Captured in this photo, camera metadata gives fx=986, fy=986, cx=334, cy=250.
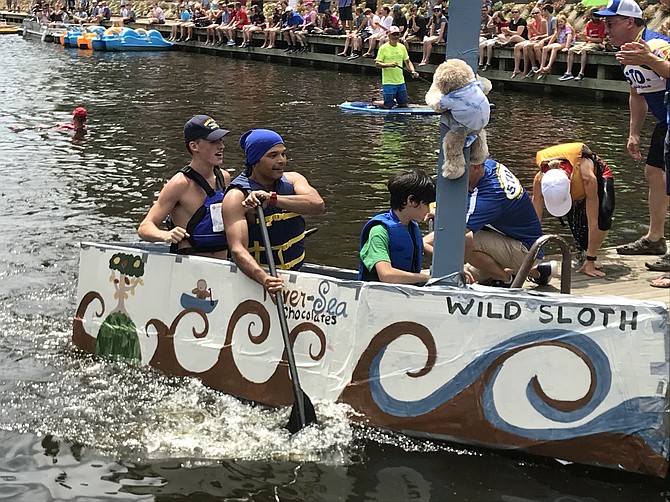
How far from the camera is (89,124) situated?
1897 centimetres

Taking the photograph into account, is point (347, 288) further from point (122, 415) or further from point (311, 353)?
point (122, 415)

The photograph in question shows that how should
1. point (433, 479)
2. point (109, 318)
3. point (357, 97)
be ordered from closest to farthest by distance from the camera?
point (433, 479) < point (109, 318) < point (357, 97)

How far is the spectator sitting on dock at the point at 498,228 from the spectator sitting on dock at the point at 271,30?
1182 inches

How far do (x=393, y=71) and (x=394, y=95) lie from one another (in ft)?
1.86

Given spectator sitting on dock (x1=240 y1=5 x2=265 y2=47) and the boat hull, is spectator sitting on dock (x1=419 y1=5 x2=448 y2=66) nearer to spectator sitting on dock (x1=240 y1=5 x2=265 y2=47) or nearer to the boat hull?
spectator sitting on dock (x1=240 y1=5 x2=265 y2=47)

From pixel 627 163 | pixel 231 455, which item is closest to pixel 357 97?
pixel 627 163

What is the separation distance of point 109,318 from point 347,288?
6.43 feet

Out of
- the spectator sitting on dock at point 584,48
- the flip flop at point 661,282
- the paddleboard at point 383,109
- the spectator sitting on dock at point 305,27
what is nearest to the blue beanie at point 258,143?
the flip flop at point 661,282

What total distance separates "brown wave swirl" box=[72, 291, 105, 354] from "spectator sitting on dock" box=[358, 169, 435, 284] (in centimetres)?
191

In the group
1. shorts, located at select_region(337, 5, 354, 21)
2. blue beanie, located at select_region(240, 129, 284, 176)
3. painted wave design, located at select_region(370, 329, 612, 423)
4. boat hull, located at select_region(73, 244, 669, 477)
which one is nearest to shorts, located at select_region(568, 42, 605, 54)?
shorts, located at select_region(337, 5, 354, 21)

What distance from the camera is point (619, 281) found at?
22.5ft

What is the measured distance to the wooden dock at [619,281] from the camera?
635 centimetres

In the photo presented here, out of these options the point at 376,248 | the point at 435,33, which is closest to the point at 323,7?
the point at 435,33

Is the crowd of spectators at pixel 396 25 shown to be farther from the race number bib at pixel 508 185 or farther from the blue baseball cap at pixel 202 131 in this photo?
the blue baseball cap at pixel 202 131
